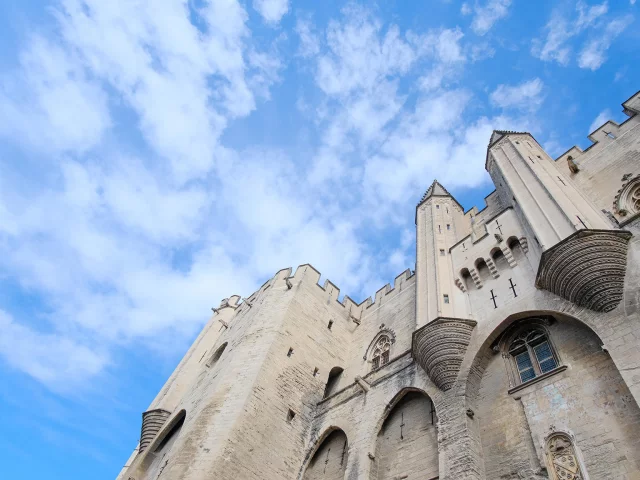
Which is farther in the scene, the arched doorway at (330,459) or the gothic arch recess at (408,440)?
the arched doorway at (330,459)

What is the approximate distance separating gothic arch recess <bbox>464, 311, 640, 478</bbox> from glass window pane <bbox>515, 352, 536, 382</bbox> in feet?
0.86

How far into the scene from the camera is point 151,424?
15.9 metres

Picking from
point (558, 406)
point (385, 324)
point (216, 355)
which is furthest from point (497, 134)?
point (216, 355)

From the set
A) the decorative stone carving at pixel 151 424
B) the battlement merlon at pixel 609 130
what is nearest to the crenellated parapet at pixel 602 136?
the battlement merlon at pixel 609 130

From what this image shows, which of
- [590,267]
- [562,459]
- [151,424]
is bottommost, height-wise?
[562,459]

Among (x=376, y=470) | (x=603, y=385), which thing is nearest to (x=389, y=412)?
(x=376, y=470)

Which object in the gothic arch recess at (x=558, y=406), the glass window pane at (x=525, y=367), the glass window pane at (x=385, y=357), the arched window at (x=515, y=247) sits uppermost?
the arched window at (x=515, y=247)

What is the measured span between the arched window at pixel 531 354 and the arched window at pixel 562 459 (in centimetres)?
140

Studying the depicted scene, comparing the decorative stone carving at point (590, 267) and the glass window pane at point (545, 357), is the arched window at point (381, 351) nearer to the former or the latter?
the glass window pane at point (545, 357)

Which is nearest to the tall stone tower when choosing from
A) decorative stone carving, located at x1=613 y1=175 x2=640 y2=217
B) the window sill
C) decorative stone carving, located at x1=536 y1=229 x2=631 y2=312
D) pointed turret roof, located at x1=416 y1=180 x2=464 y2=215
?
pointed turret roof, located at x1=416 y1=180 x2=464 y2=215

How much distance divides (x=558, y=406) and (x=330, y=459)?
634 centimetres

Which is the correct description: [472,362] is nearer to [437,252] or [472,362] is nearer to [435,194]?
[437,252]

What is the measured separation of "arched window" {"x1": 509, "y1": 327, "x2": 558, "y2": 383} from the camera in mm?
8555

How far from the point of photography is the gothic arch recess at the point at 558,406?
6602mm
